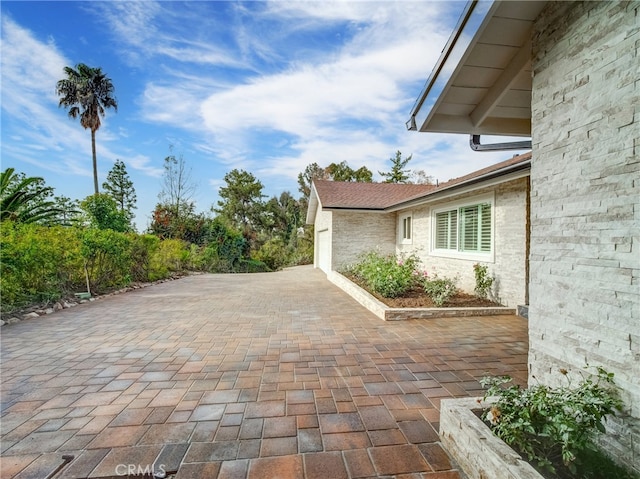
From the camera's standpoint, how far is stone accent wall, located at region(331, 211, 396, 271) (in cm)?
1302

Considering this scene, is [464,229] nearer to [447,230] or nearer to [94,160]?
[447,230]

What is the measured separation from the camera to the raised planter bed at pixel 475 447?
5.32ft

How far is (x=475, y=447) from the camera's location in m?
1.90

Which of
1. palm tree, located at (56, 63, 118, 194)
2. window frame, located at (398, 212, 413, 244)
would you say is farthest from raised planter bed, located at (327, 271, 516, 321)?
palm tree, located at (56, 63, 118, 194)

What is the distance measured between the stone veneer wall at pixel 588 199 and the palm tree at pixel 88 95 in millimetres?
24305

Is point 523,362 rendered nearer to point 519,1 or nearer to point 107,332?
point 519,1

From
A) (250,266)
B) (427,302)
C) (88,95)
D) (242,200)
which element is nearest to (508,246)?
(427,302)

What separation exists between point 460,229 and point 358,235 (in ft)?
17.0

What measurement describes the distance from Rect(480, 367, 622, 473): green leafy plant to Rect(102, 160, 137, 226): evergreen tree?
3176cm

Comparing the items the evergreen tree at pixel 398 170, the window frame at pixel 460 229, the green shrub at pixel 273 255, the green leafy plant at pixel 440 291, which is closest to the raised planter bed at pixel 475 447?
the green leafy plant at pixel 440 291

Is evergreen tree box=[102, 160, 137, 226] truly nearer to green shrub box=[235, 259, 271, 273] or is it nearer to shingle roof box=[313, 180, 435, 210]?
green shrub box=[235, 259, 271, 273]

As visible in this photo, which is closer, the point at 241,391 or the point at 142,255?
the point at 241,391

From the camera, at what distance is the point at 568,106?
223 cm

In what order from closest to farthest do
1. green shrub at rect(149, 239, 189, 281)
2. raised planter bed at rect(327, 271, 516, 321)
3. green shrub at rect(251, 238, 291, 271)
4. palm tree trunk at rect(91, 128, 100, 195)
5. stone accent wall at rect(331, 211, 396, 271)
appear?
raised planter bed at rect(327, 271, 516, 321)
green shrub at rect(149, 239, 189, 281)
stone accent wall at rect(331, 211, 396, 271)
palm tree trunk at rect(91, 128, 100, 195)
green shrub at rect(251, 238, 291, 271)
